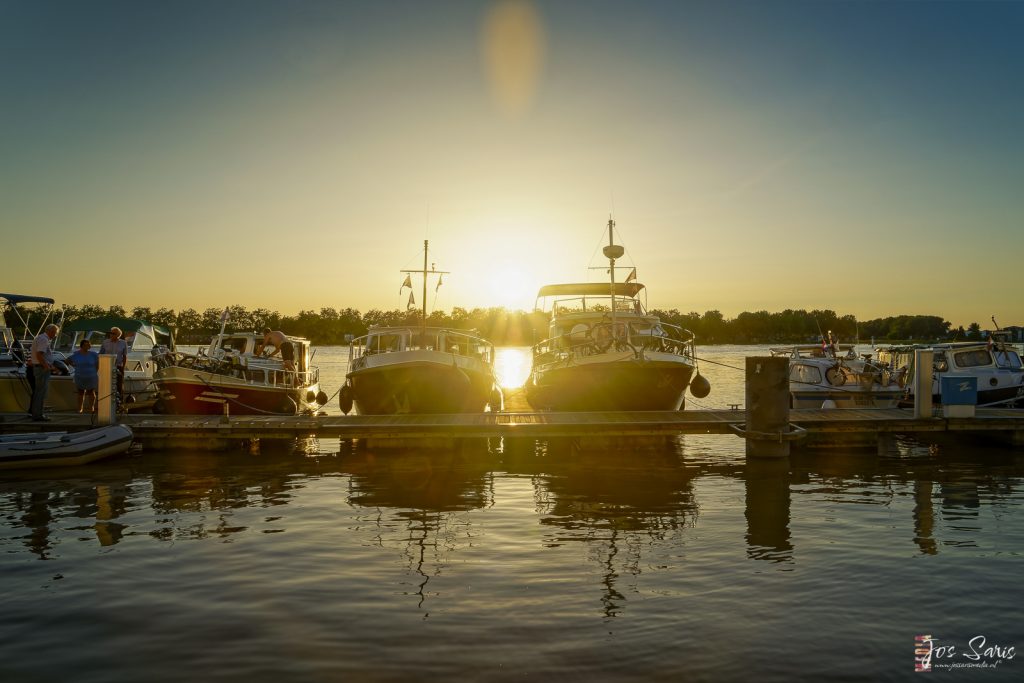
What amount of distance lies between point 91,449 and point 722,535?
12992 mm

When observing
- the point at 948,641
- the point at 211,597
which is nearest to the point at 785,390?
the point at 948,641

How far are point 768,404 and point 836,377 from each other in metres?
12.2

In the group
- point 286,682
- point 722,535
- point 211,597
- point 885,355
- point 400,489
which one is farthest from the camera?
point 885,355

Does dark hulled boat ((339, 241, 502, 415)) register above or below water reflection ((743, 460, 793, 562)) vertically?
above

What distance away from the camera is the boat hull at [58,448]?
1498 centimetres

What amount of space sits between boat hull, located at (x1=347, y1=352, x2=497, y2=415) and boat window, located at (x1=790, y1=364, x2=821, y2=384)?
1337 cm

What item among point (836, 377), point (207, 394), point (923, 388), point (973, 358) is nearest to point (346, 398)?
point (207, 394)

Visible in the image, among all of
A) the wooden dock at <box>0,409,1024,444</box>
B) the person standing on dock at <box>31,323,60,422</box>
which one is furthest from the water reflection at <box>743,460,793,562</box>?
the person standing on dock at <box>31,323,60,422</box>

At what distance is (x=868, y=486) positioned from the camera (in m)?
14.2

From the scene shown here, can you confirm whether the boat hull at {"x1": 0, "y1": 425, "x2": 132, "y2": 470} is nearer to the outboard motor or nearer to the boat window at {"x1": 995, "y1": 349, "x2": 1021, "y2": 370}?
the outboard motor

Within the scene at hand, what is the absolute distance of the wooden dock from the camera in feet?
56.0

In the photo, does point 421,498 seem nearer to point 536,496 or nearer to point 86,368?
point 536,496

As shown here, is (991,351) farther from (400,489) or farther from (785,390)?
(400,489)

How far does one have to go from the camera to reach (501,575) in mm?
8570
